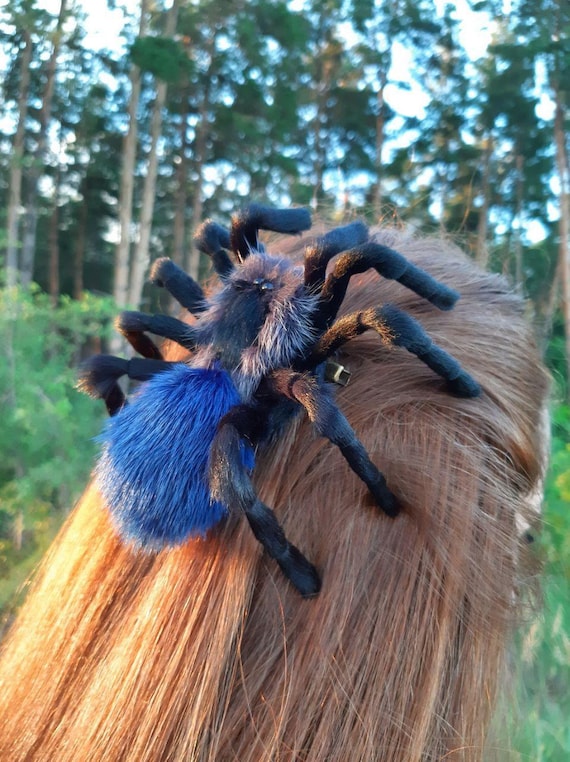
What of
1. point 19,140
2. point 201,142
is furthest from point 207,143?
point 19,140

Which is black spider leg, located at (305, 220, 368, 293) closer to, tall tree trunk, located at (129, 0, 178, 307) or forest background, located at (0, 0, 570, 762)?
forest background, located at (0, 0, 570, 762)

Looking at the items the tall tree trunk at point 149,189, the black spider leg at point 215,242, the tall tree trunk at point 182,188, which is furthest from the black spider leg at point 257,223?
the tall tree trunk at point 182,188

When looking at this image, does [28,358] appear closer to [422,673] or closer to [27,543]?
[27,543]

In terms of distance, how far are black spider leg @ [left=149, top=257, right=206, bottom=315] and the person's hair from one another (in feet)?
1.73

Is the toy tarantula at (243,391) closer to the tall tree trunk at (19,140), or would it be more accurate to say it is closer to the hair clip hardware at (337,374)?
the hair clip hardware at (337,374)

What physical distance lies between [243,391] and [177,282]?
1.47 ft

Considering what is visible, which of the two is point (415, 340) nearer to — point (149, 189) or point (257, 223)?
point (257, 223)

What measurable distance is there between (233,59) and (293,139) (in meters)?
1.97

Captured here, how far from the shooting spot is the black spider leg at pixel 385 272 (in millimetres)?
848

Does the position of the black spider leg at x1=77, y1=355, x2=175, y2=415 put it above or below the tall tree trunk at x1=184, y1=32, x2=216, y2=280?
below

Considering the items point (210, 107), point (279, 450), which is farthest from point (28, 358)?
point (210, 107)

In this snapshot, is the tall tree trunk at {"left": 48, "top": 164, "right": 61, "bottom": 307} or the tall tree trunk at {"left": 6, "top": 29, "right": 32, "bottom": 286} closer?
the tall tree trunk at {"left": 6, "top": 29, "right": 32, "bottom": 286}

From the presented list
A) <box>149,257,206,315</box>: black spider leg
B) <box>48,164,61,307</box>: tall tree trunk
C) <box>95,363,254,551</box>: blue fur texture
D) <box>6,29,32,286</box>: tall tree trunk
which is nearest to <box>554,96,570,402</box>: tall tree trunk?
<box>149,257,206,315</box>: black spider leg

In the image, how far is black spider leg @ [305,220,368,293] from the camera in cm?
90
